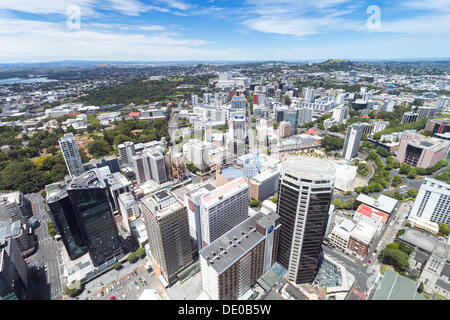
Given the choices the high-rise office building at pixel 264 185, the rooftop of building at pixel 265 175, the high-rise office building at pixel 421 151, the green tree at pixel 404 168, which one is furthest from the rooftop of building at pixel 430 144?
the high-rise office building at pixel 264 185

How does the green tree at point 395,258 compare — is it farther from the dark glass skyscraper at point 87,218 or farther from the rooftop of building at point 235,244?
the dark glass skyscraper at point 87,218

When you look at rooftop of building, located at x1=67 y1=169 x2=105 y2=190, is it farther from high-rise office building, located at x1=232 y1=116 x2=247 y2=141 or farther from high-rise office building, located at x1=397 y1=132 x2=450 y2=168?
high-rise office building, located at x1=397 y1=132 x2=450 y2=168

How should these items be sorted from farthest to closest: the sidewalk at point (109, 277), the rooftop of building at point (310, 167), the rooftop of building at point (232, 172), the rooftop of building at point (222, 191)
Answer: the rooftop of building at point (232, 172) < the sidewalk at point (109, 277) < the rooftop of building at point (222, 191) < the rooftop of building at point (310, 167)

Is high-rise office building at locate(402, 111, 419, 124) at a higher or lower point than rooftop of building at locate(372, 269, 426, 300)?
higher

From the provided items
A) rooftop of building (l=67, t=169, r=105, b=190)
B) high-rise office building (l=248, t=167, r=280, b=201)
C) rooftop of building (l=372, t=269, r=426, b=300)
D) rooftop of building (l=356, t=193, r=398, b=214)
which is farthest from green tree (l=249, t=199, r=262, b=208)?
rooftop of building (l=67, t=169, r=105, b=190)

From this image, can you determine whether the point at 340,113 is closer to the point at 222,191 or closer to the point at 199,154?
the point at 199,154

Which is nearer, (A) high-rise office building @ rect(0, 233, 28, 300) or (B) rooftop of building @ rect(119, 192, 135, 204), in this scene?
(A) high-rise office building @ rect(0, 233, 28, 300)
